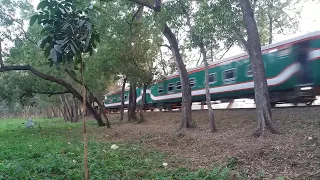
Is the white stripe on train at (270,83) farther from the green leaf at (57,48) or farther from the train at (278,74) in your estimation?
the green leaf at (57,48)

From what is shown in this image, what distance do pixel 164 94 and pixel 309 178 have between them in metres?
14.9

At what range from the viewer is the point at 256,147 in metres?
6.00

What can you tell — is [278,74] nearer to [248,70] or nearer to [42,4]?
[248,70]

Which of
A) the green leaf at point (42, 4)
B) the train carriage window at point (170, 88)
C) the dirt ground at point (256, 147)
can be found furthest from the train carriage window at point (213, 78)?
the green leaf at point (42, 4)

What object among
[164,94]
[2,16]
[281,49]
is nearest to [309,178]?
[281,49]

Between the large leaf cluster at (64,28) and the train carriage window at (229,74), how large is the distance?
10.8m

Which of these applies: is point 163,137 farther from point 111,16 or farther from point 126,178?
point 111,16

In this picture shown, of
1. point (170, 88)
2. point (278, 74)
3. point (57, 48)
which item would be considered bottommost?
point (57, 48)

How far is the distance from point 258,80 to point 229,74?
5.96m

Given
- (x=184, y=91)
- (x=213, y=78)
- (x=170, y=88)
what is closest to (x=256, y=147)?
(x=184, y=91)

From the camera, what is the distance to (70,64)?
3080mm

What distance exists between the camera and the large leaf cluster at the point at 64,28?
294cm

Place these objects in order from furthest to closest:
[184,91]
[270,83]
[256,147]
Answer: [270,83]
[184,91]
[256,147]

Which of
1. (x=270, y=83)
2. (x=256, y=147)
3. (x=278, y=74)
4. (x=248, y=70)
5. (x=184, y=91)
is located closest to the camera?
(x=256, y=147)
